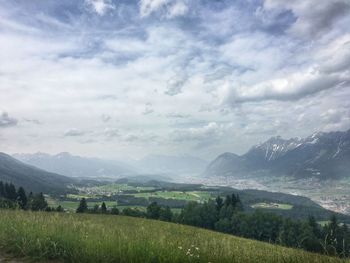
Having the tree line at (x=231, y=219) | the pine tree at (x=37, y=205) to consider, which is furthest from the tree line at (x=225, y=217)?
the pine tree at (x=37, y=205)

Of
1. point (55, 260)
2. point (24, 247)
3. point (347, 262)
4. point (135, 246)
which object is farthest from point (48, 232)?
point (347, 262)

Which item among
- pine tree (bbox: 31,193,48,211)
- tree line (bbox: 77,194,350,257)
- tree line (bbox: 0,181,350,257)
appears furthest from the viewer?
tree line (bbox: 0,181,350,257)

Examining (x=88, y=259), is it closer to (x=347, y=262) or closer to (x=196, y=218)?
(x=347, y=262)

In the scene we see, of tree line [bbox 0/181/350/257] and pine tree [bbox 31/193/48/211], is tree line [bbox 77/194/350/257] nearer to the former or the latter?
tree line [bbox 0/181/350/257]

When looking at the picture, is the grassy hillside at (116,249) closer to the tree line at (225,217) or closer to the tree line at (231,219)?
the tree line at (231,219)

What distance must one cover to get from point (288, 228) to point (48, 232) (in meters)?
81.8

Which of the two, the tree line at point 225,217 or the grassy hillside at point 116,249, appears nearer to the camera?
the grassy hillside at point 116,249

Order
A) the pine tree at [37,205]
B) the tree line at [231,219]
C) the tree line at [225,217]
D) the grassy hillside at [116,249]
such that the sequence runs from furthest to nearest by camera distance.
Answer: the tree line at [225,217], the tree line at [231,219], the pine tree at [37,205], the grassy hillside at [116,249]

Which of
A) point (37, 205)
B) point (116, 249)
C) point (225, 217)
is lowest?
point (225, 217)

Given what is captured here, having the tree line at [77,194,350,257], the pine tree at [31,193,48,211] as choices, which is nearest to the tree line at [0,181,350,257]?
the tree line at [77,194,350,257]

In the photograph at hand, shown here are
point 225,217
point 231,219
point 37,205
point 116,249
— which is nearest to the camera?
point 116,249

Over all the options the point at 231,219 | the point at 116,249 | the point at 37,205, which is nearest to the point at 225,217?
the point at 231,219

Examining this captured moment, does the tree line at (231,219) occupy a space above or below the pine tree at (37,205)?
below

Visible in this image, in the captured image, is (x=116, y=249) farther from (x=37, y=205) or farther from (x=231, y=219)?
(x=231, y=219)
